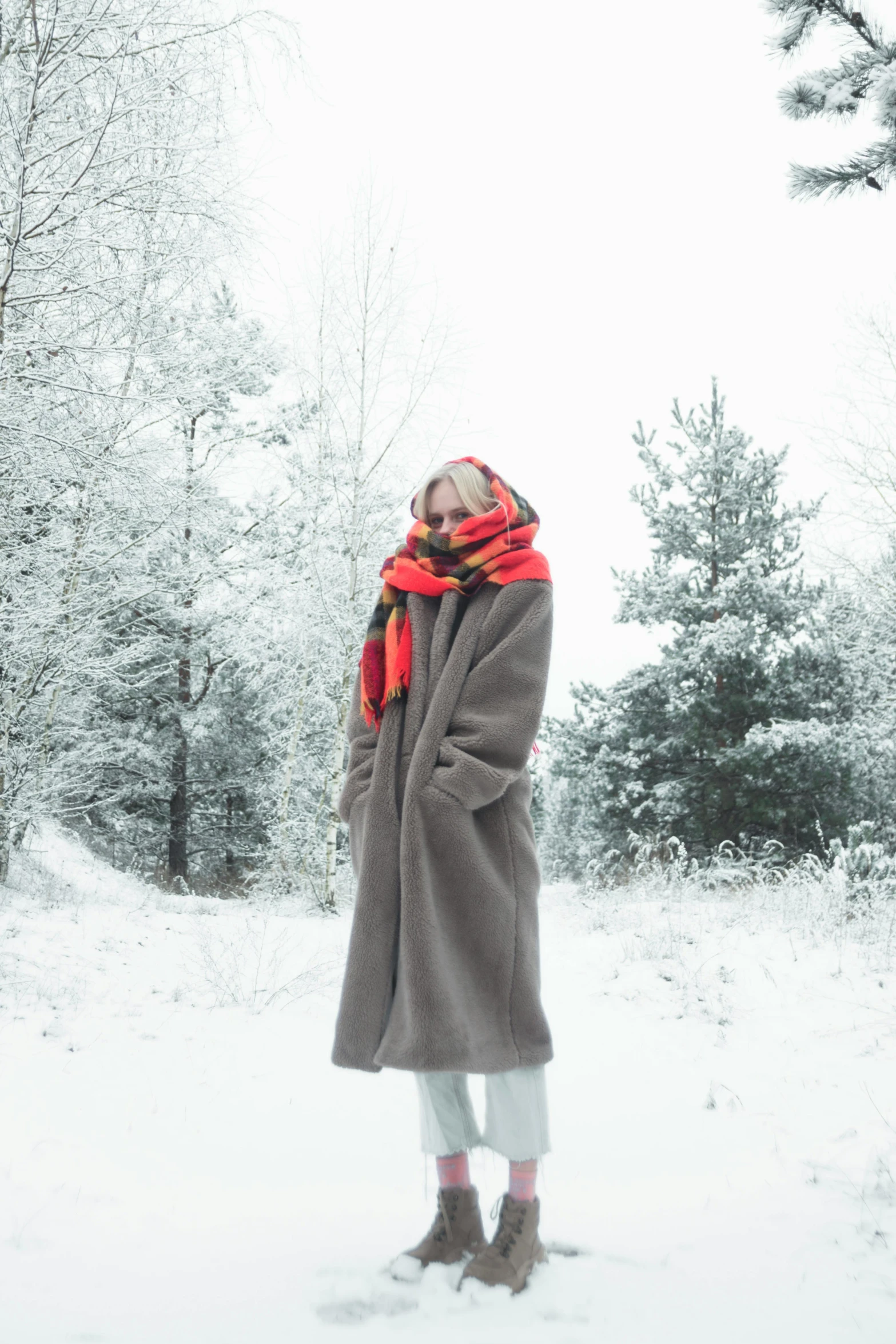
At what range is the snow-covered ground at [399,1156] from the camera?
178 centimetres

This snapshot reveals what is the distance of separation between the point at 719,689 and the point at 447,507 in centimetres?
1359

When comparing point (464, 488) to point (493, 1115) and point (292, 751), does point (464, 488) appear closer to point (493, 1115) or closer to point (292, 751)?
point (493, 1115)

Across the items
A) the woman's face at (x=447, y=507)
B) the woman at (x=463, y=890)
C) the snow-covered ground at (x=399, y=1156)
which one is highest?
the woman's face at (x=447, y=507)

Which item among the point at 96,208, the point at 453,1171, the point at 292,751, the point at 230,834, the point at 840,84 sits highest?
the point at 840,84

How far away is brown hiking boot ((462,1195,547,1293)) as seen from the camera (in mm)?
1837

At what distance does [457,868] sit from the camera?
78.8 inches

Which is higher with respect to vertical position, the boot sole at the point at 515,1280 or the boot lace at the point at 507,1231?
the boot lace at the point at 507,1231

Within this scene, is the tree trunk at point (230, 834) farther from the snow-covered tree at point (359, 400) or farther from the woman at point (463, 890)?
the woman at point (463, 890)

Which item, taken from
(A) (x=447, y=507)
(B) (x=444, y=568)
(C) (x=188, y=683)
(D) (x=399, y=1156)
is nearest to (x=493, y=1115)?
(D) (x=399, y=1156)

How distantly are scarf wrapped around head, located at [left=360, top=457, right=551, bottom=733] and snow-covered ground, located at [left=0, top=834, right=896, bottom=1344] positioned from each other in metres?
1.36

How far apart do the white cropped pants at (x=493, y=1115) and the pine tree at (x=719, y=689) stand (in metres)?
12.2

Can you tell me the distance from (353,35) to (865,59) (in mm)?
2517

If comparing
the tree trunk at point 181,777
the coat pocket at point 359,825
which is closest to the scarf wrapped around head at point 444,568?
the coat pocket at point 359,825

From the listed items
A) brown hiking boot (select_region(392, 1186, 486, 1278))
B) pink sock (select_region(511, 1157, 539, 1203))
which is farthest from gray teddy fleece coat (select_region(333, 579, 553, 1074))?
brown hiking boot (select_region(392, 1186, 486, 1278))
